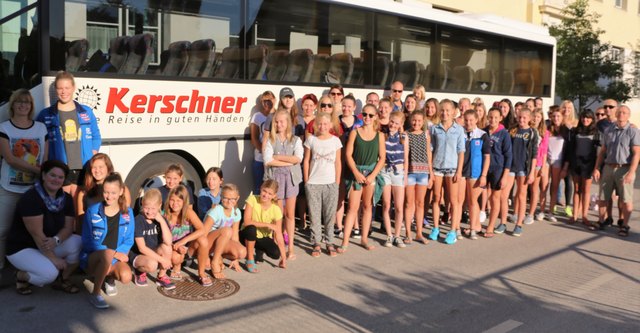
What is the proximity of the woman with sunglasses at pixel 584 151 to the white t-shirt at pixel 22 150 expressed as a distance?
746 cm

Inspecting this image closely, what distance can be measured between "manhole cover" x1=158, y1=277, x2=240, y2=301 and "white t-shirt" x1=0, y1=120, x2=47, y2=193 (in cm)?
160

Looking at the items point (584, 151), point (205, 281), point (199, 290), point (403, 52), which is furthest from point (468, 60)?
point (199, 290)

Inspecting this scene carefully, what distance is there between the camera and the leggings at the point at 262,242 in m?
6.63

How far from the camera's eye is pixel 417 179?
321 inches

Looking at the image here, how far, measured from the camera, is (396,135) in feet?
25.9

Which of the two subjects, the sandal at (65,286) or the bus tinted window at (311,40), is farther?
the bus tinted window at (311,40)

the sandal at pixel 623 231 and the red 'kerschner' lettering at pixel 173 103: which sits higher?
the red 'kerschner' lettering at pixel 173 103

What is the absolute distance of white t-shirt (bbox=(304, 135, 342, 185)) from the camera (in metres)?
7.26

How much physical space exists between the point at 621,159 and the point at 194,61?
6.01 m

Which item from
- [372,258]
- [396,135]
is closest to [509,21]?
[396,135]

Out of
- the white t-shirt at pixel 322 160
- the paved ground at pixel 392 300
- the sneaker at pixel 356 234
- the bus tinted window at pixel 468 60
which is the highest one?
the bus tinted window at pixel 468 60

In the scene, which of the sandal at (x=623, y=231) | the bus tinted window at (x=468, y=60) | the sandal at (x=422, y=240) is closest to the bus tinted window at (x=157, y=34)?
the sandal at (x=422, y=240)

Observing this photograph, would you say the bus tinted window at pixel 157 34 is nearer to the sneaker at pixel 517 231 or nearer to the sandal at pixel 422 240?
the sandal at pixel 422 240

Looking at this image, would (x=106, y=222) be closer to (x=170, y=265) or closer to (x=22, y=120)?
(x=170, y=265)
